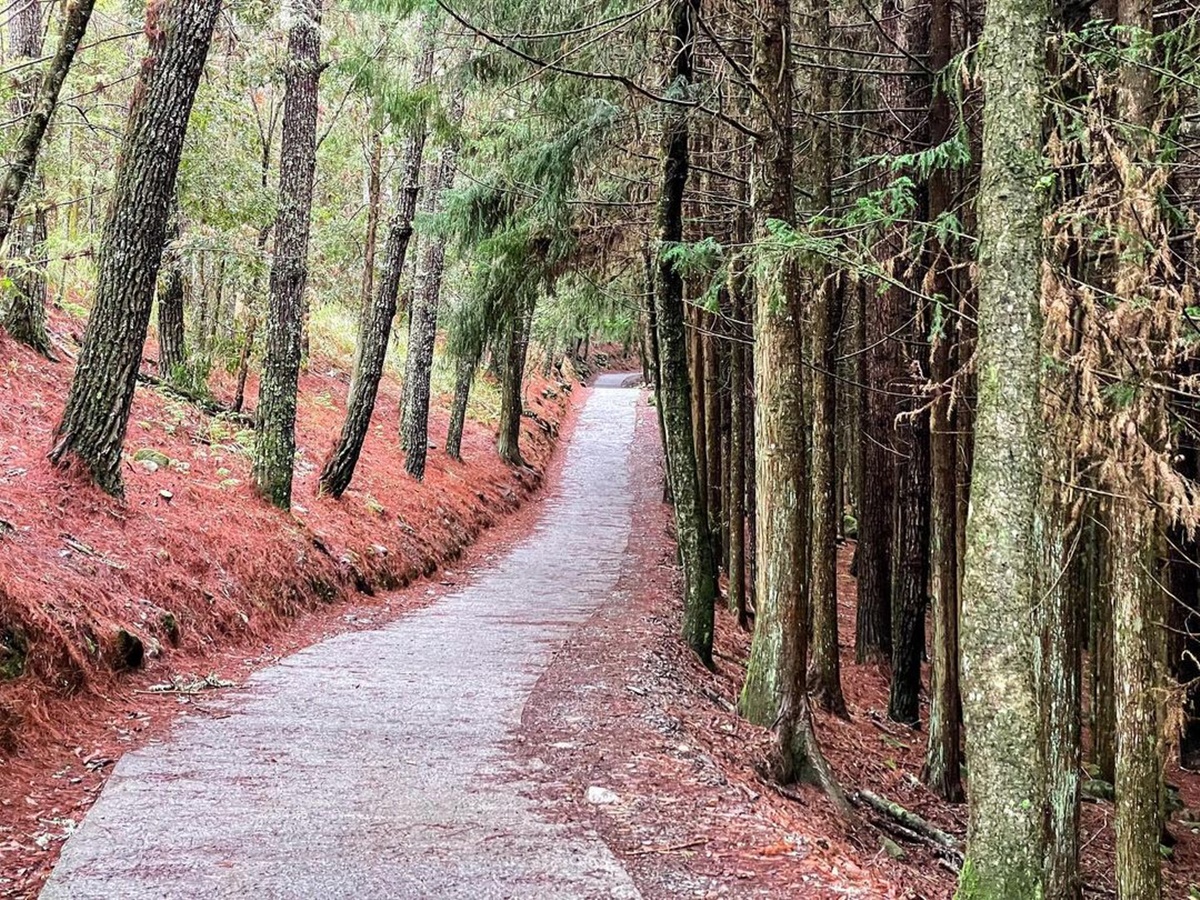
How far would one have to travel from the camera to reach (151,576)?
24.9 ft

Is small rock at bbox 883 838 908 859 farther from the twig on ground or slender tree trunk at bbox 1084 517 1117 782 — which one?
slender tree trunk at bbox 1084 517 1117 782

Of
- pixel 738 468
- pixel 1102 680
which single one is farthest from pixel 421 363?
pixel 1102 680

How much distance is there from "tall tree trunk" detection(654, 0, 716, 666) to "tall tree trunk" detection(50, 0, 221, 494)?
437 cm

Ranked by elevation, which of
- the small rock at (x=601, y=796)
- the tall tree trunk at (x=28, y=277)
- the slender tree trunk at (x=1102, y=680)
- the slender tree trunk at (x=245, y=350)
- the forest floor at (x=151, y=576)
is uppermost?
the tall tree trunk at (x=28, y=277)

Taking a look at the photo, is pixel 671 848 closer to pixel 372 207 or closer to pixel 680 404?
pixel 680 404

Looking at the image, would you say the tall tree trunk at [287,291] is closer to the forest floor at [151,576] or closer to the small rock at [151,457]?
the forest floor at [151,576]

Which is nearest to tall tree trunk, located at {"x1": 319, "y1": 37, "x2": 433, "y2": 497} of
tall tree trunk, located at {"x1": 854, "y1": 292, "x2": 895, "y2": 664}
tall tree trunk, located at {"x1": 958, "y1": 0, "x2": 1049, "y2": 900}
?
tall tree trunk, located at {"x1": 854, "y1": 292, "x2": 895, "y2": 664}

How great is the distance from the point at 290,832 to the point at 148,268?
5.43 m

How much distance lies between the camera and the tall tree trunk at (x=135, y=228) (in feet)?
25.3

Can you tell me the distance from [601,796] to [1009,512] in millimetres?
2607

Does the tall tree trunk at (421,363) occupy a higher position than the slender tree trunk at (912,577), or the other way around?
the tall tree trunk at (421,363)

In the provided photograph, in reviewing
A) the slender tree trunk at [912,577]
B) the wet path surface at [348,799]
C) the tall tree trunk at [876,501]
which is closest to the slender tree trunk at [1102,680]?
the slender tree trunk at [912,577]

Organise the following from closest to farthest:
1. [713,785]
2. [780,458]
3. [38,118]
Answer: [713,785] < [38,118] < [780,458]

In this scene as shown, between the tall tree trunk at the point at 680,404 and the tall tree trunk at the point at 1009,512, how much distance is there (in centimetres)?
511
